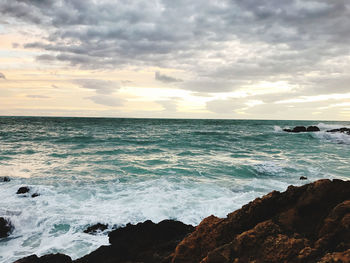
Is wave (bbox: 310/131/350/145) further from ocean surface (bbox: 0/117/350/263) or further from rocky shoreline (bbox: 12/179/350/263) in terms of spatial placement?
rocky shoreline (bbox: 12/179/350/263)

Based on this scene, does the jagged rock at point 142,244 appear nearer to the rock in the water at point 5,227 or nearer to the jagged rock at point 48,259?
the jagged rock at point 48,259

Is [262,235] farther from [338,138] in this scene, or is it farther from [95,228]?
[338,138]

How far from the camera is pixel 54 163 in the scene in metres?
17.1

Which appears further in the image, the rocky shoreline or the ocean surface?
the ocean surface

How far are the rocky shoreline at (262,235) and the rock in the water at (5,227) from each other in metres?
2.70

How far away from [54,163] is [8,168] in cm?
266

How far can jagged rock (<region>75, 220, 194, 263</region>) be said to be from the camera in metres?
5.06

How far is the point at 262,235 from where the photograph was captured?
10.3ft

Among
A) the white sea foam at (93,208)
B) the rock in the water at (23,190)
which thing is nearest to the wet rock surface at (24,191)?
the rock in the water at (23,190)

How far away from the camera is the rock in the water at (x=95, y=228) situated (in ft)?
23.4

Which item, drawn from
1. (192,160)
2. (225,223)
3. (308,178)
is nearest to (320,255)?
(225,223)

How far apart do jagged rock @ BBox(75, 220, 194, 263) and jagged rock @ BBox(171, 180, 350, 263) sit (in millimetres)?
954

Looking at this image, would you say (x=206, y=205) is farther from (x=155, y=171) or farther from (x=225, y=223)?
(x=155, y=171)

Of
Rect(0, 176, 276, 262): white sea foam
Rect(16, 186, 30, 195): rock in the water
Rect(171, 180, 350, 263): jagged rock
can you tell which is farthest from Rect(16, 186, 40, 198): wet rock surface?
Rect(171, 180, 350, 263): jagged rock
